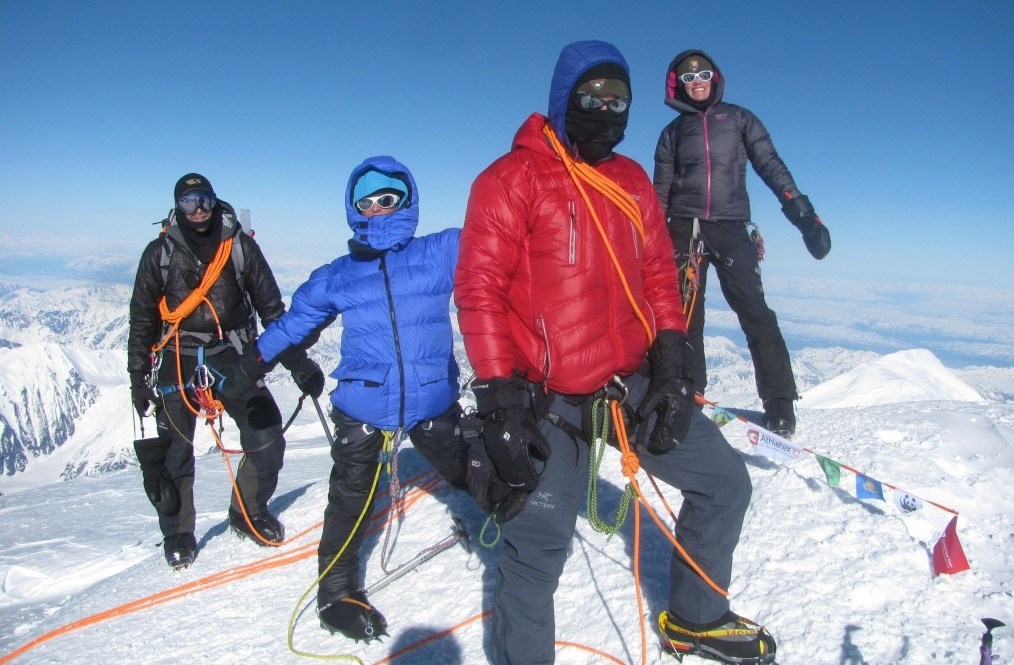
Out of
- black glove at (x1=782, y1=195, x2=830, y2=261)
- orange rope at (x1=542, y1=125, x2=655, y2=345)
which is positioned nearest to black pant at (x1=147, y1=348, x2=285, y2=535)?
orange rope at (x1=542, y1=125, x2=655, y2=345)

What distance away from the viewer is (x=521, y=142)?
9.48ft

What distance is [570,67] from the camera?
2.69m

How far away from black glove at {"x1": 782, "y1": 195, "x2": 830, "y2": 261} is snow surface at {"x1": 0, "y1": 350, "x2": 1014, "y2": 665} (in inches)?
66.9

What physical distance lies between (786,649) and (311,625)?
121 inches

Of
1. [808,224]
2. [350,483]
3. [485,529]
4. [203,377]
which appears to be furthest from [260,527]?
[808,224]

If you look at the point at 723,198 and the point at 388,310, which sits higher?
the point at 723,198

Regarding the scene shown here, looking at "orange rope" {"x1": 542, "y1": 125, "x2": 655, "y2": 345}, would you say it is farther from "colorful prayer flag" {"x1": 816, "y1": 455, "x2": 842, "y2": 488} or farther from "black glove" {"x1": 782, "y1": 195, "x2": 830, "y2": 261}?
"black glove" {"x1": 782, "y1": 195, "x2": 830, "y2": 261}

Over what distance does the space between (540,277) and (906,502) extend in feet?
9.43

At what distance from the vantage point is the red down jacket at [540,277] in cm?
270

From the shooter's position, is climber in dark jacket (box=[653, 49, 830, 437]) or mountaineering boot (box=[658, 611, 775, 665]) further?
→ climber in dark jacket (box=[653, 49, 830, 437])

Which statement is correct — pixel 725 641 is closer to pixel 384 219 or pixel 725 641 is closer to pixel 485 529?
pixel 485 529

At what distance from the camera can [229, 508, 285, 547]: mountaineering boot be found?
5.33 meters

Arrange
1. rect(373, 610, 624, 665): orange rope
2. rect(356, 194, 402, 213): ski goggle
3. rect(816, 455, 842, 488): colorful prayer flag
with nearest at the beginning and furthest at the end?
rect(373, 610, 624, 665): orange rope < rect(356, 194, 402, 213): ski goggle < rect(816, 455, 842, 488): colorful prayer flag

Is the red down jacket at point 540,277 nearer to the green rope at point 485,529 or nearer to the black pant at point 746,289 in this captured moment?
the green rope at point 485,529
